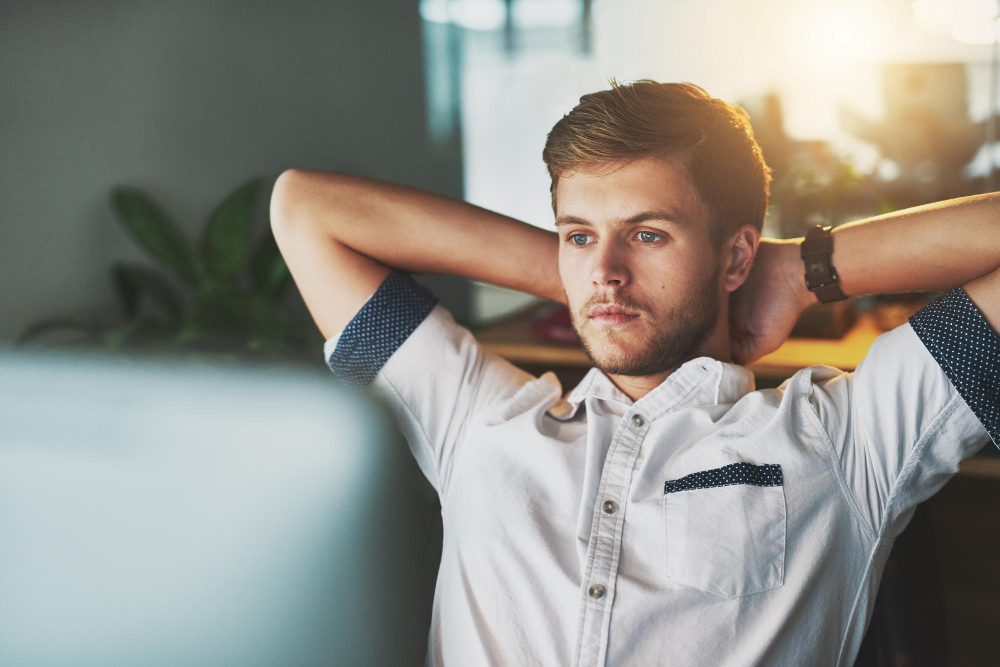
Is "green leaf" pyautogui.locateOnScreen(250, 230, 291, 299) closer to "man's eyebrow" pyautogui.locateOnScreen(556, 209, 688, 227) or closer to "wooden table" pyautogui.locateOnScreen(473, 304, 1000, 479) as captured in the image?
"wooden table" pyautogui.locateOnScreen(473, 304, 1000, 479)

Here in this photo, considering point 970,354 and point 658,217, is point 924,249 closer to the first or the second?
point 970,354

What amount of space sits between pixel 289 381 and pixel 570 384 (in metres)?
1.35

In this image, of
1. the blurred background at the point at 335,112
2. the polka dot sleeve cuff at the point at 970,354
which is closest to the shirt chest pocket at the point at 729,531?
the polka dot sleeve cuff at the point at 970,354

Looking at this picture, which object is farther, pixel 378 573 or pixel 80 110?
pixel 80 110

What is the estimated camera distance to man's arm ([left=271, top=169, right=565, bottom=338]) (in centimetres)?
128

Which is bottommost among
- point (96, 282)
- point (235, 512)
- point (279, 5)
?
point (96, 282)

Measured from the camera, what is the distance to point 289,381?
1107 mm

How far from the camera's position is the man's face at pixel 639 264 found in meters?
1.16

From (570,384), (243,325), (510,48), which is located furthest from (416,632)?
(510,48)

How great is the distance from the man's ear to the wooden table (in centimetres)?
48

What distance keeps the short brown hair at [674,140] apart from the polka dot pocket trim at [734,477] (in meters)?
0.34

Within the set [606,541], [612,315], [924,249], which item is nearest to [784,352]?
[924,249]

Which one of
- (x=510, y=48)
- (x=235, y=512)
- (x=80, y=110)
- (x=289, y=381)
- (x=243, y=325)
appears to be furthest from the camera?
(x=510, y=48)

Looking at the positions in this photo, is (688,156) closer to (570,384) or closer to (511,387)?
(511,387)
